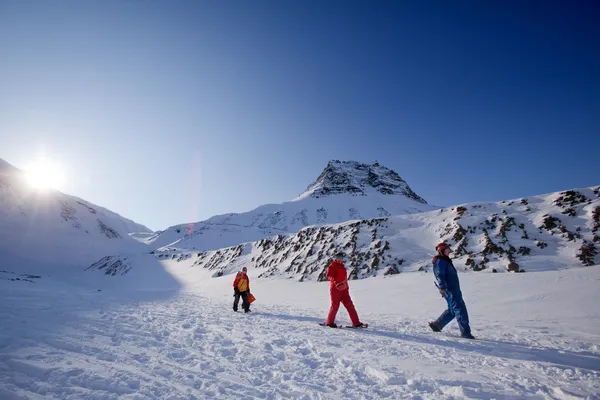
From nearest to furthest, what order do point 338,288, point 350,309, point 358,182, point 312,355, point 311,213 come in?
point 312,355 < point 350,309 < point 338,288 < point 311,213 < point 358,182

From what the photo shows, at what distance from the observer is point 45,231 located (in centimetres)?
5662

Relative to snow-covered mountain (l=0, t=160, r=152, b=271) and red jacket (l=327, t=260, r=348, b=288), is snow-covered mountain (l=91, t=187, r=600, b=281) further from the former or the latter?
snow-covered mountain (l=0, t=160, r=152, b=271)

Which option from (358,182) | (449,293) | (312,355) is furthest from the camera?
(358,182)

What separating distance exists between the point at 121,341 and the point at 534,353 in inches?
331

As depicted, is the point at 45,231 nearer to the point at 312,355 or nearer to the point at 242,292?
the point at 242,292

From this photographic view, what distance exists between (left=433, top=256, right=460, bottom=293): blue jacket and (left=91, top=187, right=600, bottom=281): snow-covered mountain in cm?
957

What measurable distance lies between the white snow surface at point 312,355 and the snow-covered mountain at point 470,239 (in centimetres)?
395

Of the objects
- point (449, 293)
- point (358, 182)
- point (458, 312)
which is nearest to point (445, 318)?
point (458, 312)

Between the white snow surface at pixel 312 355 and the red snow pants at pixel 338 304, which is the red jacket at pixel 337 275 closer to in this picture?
the red snow pants at pixel 338 304

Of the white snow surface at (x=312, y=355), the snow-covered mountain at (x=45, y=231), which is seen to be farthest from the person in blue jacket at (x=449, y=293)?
the snow-covered mountain at (x=45, y=231)

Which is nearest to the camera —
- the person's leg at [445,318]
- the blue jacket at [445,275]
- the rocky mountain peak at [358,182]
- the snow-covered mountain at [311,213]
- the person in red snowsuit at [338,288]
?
the blue jacket at [445,275]

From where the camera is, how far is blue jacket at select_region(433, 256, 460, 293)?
7.02 meters

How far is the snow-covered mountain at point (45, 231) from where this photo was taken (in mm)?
49250

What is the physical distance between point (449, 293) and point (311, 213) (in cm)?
8539
